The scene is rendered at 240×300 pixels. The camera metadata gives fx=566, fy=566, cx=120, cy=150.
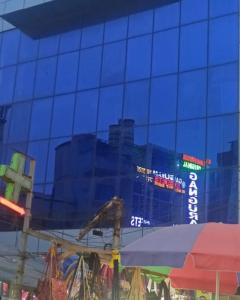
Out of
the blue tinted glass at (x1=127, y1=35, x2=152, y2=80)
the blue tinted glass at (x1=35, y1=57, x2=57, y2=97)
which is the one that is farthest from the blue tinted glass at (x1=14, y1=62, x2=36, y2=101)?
the blue tinted glass at (x1=127, y1=35, x2=152, y2=80)

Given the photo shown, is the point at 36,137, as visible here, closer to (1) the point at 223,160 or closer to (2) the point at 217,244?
(1) the point at 223,160

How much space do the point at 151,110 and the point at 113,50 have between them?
403cm

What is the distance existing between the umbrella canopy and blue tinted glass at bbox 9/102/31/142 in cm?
2208

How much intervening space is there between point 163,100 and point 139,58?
104 inches

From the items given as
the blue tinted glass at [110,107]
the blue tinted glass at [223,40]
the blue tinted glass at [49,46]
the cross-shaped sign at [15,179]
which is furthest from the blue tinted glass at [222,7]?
the cross-shaped sign at [15,179]

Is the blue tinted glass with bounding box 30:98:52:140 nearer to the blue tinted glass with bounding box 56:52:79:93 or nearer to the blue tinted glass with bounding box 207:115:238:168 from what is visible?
the blue tinted glass with bounding box 56:52:79:93

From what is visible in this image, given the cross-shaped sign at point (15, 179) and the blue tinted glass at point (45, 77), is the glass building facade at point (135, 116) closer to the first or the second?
the blue tinted glass at point (45, 77)

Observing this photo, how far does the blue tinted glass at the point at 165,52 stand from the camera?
81.4 ft

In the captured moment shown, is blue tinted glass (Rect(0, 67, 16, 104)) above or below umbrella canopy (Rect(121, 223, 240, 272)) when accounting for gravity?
above

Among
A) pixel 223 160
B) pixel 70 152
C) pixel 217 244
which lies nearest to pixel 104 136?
pixel 70 152

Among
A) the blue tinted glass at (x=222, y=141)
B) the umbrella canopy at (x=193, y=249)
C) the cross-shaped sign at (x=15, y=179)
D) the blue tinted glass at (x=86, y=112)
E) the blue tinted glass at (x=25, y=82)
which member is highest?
the blue tinted glass at (x=25, y=82)

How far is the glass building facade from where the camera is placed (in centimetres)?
2275

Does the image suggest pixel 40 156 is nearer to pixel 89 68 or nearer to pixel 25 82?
pixel 25 82

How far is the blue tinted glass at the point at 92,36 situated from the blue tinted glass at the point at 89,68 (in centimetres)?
37
